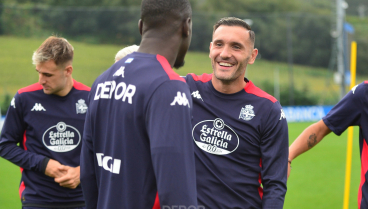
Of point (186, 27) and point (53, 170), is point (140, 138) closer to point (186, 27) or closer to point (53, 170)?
point (186, 27)

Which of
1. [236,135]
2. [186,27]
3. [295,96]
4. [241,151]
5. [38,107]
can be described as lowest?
[241,151]

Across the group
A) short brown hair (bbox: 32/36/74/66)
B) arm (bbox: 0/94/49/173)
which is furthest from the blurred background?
short brown hair (bbox: 32/36/74/66)

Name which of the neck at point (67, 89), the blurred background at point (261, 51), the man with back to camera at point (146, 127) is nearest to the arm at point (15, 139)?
the neck at point (67, 89)

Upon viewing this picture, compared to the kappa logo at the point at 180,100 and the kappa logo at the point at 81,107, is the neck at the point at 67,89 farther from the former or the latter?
the kappa logo at the point at 180,100

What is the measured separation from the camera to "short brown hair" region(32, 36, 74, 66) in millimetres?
3646

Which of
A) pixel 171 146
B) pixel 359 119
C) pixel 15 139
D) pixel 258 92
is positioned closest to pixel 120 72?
pixel 171 146

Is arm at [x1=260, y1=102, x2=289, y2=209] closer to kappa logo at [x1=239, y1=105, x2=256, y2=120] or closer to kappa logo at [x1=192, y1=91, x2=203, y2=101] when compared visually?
kappa logo at [x1=239, y1=105, x2=256, y2=120]

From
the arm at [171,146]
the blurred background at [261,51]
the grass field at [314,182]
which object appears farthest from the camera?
the blurred background at [261,51]

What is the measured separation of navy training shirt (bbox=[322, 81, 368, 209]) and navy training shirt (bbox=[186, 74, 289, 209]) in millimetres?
562

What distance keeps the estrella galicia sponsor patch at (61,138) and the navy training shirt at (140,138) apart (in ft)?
5.57

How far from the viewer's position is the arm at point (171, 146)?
1.71 m

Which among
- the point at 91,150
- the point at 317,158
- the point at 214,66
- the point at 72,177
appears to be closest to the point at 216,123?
the point at 214,66

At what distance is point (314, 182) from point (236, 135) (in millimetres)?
7114

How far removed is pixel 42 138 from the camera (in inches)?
145
